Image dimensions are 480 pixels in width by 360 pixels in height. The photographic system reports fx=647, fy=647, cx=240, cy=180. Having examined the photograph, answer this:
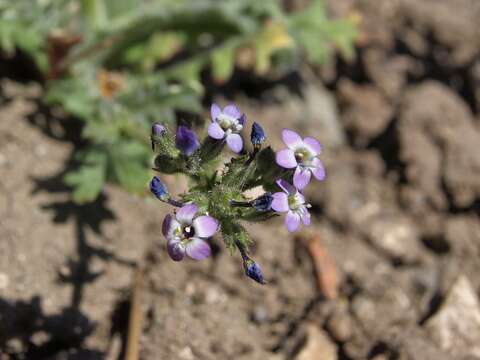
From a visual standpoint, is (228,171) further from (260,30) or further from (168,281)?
(260,30)

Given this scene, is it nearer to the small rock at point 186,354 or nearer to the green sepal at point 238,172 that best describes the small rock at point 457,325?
the small rock at point 186,354

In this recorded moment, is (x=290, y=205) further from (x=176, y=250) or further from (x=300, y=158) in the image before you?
(x=176, y=250)

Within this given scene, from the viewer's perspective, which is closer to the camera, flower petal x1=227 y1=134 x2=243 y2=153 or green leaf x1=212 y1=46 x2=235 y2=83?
flower petal x1=227 y1=134 x2=243 y2=153

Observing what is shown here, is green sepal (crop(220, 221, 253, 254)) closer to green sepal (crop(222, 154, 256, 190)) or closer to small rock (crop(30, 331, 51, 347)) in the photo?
green sepal (crop(222, 154, 256, 190))

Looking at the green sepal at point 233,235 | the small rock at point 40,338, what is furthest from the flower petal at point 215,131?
the small rock at point 40,338

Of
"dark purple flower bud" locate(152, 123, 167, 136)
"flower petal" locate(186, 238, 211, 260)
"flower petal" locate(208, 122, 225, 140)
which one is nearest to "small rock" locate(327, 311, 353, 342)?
"flower petal" locate(186, 238, 211, 260)

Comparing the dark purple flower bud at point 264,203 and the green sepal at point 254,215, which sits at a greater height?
the dark purple flower bud at point 264,203
